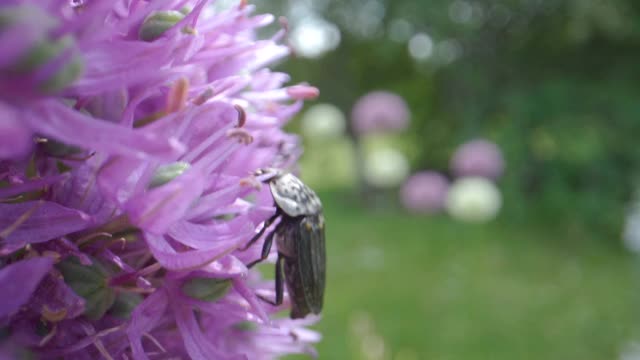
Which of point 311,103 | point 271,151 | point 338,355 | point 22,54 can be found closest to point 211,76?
point 271,151

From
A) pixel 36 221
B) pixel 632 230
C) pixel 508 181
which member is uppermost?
pixel 36 221

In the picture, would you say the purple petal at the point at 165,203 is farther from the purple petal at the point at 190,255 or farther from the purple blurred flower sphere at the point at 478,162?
the purple blurred flower sphere at the point at 478,162

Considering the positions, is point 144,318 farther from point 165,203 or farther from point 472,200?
point 472,200

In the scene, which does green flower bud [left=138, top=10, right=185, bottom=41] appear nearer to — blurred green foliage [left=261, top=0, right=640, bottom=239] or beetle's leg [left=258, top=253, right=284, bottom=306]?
beetle's leg [left=258, top=253, right=284, bottom=306]

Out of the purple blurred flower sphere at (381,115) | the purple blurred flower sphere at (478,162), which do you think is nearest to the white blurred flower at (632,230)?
the purple blurred flower sphere at (478,162)

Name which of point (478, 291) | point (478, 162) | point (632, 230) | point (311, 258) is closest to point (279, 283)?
point (311, 258)

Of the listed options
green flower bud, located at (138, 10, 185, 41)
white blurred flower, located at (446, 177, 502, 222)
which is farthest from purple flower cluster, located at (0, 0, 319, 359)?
white blurred flower, located at (446, 177, 502, 222)

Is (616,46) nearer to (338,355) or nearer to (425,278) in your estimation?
(425,278)

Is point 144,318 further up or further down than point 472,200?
further up
